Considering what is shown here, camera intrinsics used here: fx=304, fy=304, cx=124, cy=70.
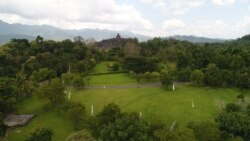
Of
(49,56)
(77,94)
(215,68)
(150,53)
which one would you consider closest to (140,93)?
(77,94)

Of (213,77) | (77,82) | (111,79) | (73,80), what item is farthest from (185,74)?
(73,80)

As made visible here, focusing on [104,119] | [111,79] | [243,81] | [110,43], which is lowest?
[104,119]

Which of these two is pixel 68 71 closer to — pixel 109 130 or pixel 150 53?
pixel 150 53

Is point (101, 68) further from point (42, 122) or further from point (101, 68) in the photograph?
point (42, 122)

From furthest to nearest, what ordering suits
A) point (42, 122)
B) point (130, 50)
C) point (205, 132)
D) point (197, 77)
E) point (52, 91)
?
point (130, 50) < point (197, 77) < point (52, 91) < point (42, 122) < point (205, 132)

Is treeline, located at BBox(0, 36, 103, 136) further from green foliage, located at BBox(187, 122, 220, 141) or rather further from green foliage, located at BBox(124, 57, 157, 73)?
green foliage, located at BBox(187, 122, 220, 141)

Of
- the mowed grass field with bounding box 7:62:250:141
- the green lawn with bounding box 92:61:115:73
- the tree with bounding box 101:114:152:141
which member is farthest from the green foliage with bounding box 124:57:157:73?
the tree with bounding box 101:114:152:141

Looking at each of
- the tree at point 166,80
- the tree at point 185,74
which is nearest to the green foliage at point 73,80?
the tree at point 166,80
